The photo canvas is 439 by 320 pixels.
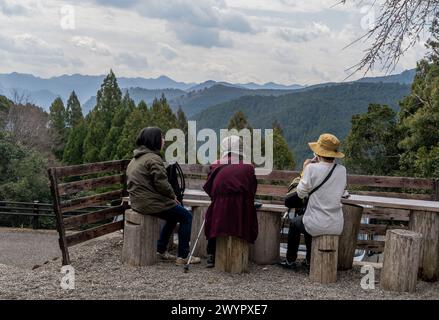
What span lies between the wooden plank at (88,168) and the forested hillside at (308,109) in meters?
91.1

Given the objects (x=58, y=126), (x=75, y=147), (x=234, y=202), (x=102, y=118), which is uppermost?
(x=102, y=118)

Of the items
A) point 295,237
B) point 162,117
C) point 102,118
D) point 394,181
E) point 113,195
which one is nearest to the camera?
point 295,237

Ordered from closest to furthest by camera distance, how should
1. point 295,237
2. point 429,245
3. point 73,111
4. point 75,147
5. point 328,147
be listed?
point 328,147 < point 429,245 < point 295,237 < point 75,147 < point 73,111

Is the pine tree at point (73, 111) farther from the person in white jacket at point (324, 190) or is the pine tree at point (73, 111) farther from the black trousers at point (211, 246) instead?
the person in white jacket at point (324, 190)

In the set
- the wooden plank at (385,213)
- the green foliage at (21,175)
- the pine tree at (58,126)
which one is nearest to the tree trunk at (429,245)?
the wooden plank at (385,213)

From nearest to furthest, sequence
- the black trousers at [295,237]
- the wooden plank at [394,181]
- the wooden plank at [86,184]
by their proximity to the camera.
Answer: the black trousers at [295,237] < the wooden plank at [86,184] < the wooden plank at [394,181]

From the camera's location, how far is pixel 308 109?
407 ft

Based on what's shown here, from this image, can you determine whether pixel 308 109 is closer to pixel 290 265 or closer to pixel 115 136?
pixel 115 136

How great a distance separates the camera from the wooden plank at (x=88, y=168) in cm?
689

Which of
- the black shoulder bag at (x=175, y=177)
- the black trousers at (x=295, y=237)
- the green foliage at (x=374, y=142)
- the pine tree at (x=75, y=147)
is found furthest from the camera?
the pine tree at (x=75, y=147)

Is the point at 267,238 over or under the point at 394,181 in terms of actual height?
under

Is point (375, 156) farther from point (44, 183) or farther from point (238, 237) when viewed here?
point (238, 237)

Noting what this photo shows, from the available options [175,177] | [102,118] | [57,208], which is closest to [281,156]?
[102,118]

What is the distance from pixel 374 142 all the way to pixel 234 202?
2246 centimetres
